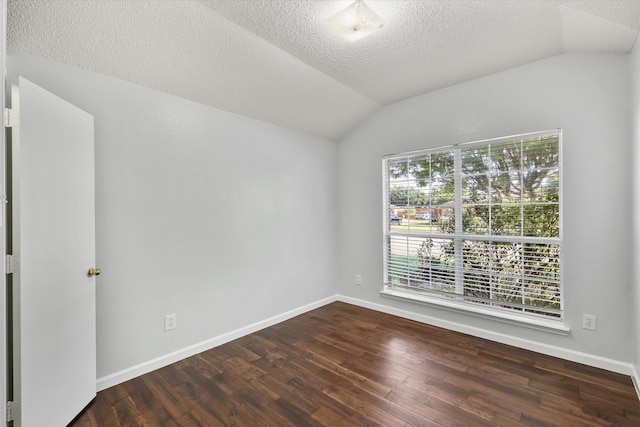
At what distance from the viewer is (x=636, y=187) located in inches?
81.9

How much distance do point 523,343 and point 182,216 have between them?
3320 mm

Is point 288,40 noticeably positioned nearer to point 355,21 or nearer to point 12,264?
point 355,21

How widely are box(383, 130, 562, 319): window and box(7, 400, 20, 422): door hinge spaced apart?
3321 mm

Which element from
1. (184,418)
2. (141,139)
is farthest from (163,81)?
(184,418)

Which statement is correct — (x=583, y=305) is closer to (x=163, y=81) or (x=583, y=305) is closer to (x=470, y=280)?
(x=470, y=280)

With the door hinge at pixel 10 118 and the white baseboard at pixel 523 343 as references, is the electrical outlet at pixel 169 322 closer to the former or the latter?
the door hinge at pixel 10 118

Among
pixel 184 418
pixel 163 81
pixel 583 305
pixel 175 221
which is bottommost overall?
pixel 184 418

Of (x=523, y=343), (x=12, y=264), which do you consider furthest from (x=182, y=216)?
(x=523, y=343)

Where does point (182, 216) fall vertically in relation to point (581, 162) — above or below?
below

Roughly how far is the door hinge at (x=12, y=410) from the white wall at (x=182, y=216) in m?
0.59

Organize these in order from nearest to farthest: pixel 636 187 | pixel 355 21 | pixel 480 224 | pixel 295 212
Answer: pixel 355 21 → pixel 636 187 → pixel 480 224 → pixel 295 212

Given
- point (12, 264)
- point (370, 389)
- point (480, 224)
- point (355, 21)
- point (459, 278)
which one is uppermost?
point (355, 21)

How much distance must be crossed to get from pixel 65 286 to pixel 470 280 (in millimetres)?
3427

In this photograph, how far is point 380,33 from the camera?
Result: 2.22 metres
